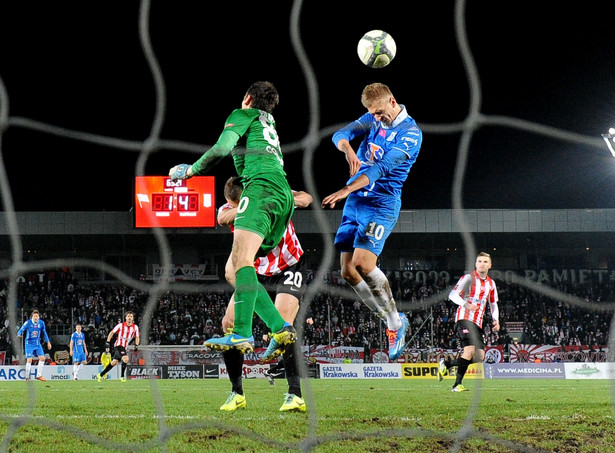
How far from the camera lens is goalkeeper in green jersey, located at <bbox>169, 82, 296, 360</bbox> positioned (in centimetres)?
456

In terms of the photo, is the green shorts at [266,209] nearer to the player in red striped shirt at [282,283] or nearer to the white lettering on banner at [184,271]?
the player in red striped shirt at [282,283]

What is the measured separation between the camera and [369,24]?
1873 cm

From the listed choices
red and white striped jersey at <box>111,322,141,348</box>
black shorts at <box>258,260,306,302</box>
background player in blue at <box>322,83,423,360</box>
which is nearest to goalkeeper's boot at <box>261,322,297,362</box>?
black shorts at <box>258,260,306,302</box>

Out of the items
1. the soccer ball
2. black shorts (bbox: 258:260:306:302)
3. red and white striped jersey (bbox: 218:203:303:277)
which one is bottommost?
black shorts (bbox: 258:260:306:302)

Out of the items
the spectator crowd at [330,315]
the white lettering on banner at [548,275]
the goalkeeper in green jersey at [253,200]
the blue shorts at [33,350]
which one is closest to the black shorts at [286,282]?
the goalkeeper in green jersey at [253,200]

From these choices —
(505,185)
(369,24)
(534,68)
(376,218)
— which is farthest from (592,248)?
(376,218)

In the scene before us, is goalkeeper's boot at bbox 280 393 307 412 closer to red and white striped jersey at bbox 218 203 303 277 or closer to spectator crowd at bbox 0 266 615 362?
red and white striped jersey at bbox 218 203 303 277

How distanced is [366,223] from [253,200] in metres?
1.73

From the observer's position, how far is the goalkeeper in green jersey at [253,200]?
15.0 ft

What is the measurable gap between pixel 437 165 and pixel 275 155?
77.2 ft

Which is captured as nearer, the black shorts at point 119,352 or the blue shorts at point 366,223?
the blue shorts at point 366,223

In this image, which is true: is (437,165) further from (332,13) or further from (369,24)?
(332,13)

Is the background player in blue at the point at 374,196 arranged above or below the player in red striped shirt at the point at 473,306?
above

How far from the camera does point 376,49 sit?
5.73m
